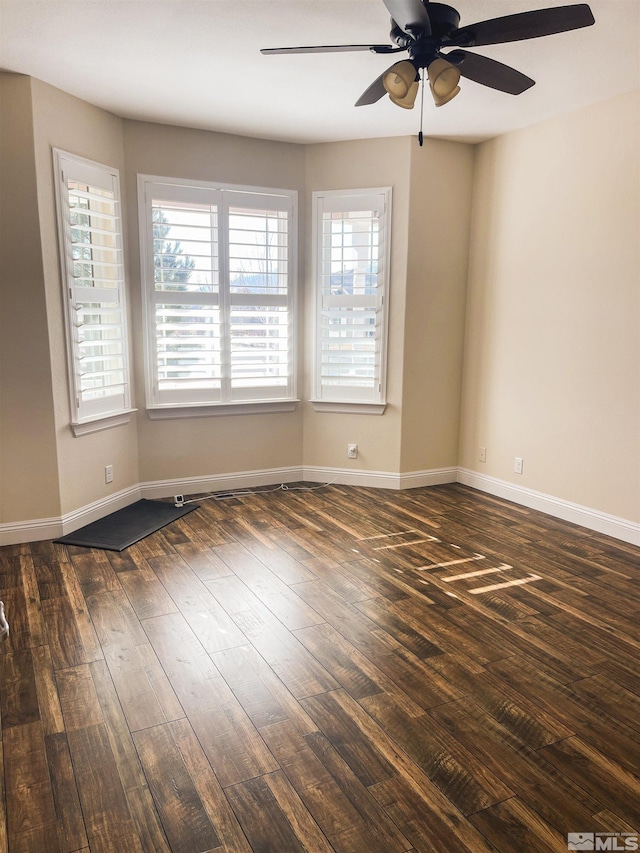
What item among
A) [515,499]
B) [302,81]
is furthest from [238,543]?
[302,81]

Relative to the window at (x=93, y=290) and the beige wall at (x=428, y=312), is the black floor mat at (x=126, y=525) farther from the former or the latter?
the window at (x=93, y=290)

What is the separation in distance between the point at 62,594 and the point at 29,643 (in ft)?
1.57

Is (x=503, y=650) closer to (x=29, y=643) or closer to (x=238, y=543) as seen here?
(x=238, y=543)

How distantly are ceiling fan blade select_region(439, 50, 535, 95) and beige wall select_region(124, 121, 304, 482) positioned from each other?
2.44m

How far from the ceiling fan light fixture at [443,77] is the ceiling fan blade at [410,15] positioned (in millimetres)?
122

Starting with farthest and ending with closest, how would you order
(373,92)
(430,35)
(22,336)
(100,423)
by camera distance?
(100,423)
(22,336)
(373,92)
(430,35)

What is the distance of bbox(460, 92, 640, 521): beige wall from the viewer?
3830mm

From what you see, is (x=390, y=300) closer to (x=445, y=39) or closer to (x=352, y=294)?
(x=352, y=294)

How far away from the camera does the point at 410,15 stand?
7.00ft

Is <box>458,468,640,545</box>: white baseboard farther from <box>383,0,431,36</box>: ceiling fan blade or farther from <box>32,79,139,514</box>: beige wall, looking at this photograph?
<box>383,0,431,36</box>: ceiling fan blade

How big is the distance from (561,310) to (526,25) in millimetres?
2378

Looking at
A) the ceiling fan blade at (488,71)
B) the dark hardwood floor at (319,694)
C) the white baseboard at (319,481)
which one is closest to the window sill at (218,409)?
the white baseboard at (319,481)

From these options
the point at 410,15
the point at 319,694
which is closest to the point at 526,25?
the point at 410,15

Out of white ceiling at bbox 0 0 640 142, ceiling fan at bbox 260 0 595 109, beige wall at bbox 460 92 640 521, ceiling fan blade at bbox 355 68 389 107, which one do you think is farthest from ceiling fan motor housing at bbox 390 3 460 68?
beige wall at bbox 460 92 640 521
